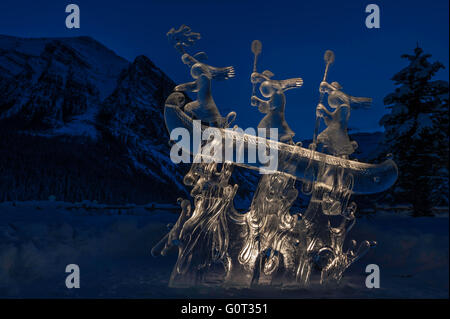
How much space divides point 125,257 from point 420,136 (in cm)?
553

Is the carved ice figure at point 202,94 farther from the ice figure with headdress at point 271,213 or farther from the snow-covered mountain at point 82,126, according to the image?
the snow-covered mountain at point 82,126

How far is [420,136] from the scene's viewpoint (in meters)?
7.02

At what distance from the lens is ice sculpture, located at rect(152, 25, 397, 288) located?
12.7 ft

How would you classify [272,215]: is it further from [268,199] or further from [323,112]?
[323,112]

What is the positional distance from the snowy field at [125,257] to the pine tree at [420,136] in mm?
588

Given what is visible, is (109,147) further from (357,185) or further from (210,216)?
(357,185)

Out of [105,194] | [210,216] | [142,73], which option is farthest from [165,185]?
[210,216]

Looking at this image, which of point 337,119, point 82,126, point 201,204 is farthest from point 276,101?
point 82,126

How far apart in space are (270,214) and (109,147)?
14.3 ft

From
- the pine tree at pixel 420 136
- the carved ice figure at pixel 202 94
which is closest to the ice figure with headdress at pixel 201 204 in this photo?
the carved ice figure at pixel 202 94

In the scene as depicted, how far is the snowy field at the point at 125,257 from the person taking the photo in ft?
12.1

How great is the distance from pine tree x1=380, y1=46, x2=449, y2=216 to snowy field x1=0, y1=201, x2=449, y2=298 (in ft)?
1.93

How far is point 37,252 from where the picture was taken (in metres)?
4.46

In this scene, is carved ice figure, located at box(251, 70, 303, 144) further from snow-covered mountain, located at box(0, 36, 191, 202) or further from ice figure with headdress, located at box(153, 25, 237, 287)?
snow-covered mountain, located at box(0, 36, 191, 202)
